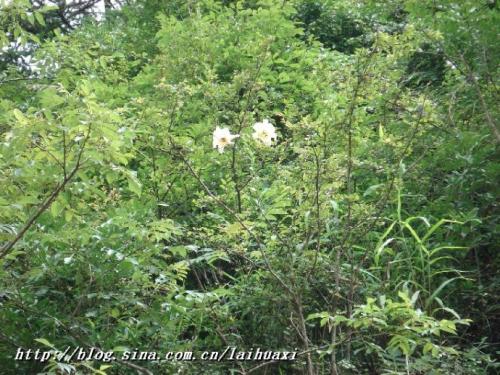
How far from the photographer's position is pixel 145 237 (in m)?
2.72

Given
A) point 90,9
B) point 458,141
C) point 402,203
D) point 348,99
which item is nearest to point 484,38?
point 458,141

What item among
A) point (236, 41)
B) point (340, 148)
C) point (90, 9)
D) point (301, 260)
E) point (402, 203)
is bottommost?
point (301, 260)

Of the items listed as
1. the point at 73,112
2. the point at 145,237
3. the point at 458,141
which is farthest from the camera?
the point at 458,141

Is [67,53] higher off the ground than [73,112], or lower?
higher

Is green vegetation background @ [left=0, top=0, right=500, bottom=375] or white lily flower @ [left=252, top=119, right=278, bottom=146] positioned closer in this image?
green vegetation background @ [left=0, top=0, right=500, bottom=375]

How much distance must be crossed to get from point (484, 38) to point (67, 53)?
2.62m

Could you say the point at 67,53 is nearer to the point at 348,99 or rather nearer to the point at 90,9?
the point at 348,99

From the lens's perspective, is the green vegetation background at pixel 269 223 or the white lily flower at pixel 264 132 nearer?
the green vegetation background at pixel 269 223

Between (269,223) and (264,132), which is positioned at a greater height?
(264,132)

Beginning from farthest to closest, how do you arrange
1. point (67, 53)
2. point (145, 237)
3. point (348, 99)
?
point (67, 53), point (348, 99), point (145, 237)

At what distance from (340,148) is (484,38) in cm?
140

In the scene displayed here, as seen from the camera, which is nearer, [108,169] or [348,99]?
[108,169]

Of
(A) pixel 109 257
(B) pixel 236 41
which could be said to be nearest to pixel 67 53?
(B) pixel 236 41

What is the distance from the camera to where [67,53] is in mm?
4508
